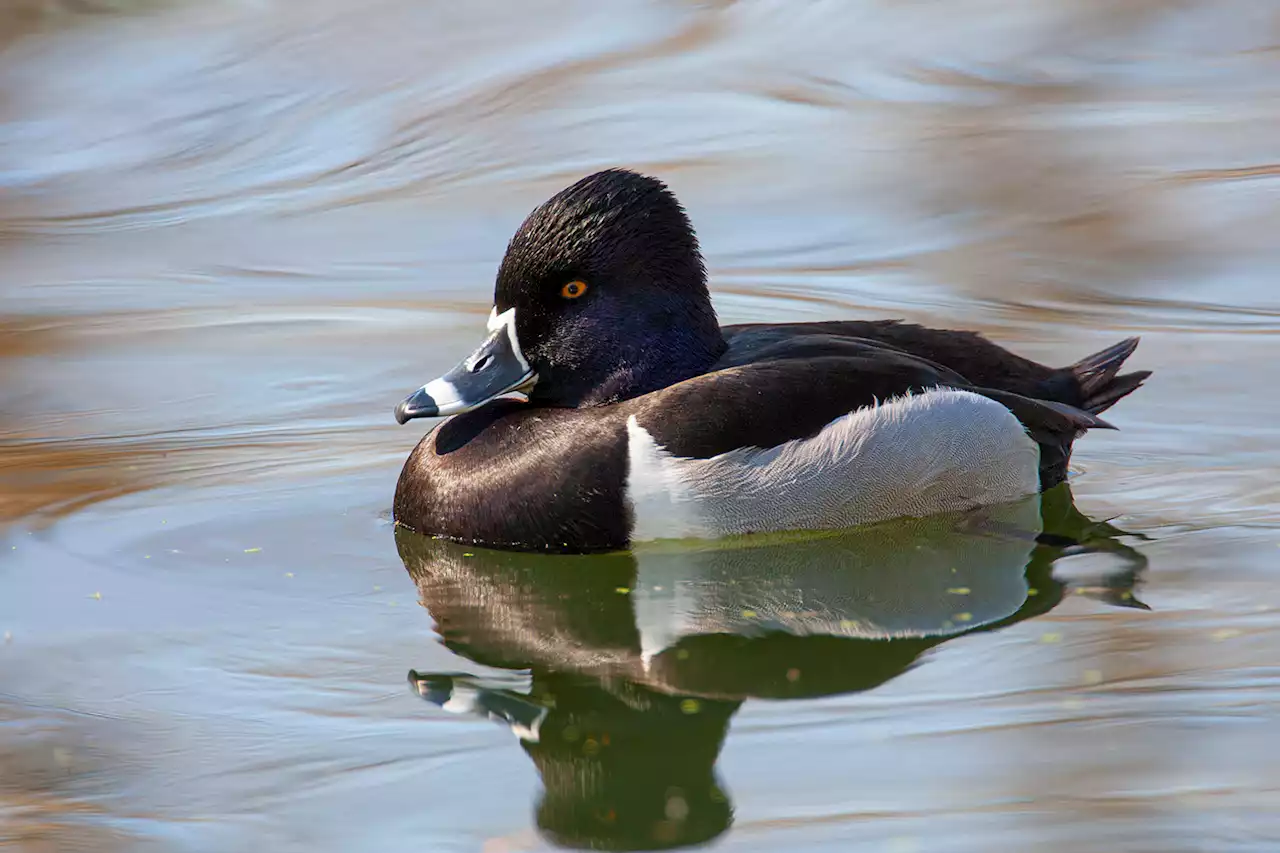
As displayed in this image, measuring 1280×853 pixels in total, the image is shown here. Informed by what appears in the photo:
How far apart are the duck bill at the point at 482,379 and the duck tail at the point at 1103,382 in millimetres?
1838

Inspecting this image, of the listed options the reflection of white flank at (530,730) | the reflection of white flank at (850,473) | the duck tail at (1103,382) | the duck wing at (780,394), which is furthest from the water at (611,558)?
the duck wing at (780,394)

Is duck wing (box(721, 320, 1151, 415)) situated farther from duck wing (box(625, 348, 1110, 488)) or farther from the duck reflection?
the duck reflection

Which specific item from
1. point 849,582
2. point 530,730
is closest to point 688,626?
point 849,582

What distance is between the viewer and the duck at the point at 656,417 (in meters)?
5.64

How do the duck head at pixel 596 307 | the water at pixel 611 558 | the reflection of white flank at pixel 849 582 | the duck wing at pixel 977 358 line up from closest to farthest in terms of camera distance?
the water at pixel 611 558, the reflection of white flank at pixel 849 582, the duck head at pixel 596 307, the duck wing at pixel 977 358

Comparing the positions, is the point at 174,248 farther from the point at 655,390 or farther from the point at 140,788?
the point at 140,788

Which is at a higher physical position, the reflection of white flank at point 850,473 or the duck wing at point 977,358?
the duck wing at point 977,358

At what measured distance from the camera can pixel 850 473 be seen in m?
5.79

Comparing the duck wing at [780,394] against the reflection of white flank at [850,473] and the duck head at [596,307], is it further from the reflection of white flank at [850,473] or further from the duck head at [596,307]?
the duck head at [596,307]

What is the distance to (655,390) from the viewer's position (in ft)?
19.3

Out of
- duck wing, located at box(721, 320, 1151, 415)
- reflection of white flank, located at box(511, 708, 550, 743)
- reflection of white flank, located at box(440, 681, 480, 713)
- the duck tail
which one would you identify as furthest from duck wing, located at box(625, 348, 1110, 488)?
reflection of white flank, located at box(511, 708, 550, 743)

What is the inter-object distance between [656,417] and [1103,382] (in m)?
1.71

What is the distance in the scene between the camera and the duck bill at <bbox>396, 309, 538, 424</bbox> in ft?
19.2

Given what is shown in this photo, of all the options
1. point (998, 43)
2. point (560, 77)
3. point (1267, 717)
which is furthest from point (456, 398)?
point (998, 43)
